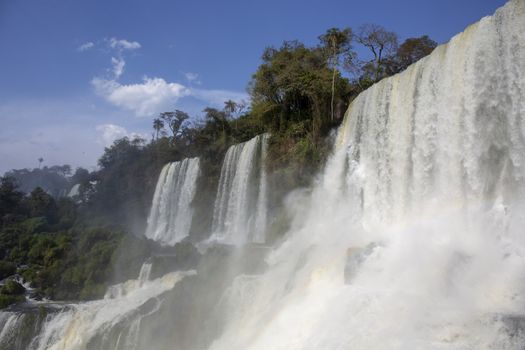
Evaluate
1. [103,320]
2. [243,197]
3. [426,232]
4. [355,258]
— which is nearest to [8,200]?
[243,197]

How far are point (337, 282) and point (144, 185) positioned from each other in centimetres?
2670

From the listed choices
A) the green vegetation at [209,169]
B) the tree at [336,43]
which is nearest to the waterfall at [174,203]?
the green vegetation at [209,169]

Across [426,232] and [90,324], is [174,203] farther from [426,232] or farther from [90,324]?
[426,232]

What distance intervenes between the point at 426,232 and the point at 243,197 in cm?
1088

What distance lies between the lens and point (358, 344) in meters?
7.62

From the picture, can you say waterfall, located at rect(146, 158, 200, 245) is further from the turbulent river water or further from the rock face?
the rock face

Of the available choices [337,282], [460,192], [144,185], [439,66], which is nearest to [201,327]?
[337,282]

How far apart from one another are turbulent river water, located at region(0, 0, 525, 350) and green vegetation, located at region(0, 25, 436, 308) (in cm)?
219

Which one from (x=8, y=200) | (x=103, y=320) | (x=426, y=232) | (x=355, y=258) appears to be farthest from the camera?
(x=8, y=200)

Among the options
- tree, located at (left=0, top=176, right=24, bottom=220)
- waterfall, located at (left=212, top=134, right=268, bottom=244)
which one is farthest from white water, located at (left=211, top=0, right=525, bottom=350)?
tree, located at (left=0, top=176, right=24, bottom=220)

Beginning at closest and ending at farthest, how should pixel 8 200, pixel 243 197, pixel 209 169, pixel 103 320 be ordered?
pixel 103 320, pixel 243 197, pixel 209 169, pixel 8 200

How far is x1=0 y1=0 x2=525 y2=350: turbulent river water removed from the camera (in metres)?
8.10

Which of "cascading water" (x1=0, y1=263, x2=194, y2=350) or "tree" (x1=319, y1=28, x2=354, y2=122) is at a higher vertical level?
"tree" (x1=319, y1=28, x2=354, y2=122)

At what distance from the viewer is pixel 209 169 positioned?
1010 inches
